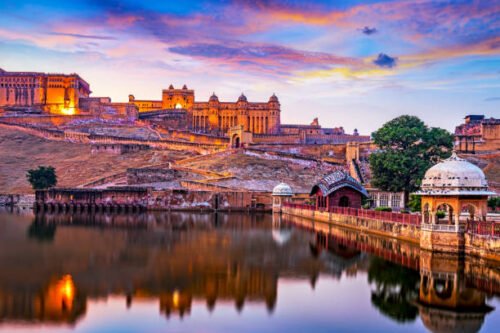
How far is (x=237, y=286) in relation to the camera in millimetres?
15828

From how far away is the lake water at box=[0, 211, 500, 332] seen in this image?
12.3 m

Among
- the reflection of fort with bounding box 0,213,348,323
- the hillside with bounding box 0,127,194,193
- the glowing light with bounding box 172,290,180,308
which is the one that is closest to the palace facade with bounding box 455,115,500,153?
the hillside with bounding box 0,127,194,193

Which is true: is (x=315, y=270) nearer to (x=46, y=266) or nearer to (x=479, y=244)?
(x=479, y=244)

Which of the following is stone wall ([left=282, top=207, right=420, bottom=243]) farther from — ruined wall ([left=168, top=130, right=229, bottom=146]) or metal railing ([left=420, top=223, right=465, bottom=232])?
ruined wall ([left=168, top=130, right=229, bottom=146])

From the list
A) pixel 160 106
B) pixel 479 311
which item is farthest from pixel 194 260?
pixel 160 106

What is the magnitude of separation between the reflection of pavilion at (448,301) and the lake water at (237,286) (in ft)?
0.09

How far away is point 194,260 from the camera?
65.7 ft

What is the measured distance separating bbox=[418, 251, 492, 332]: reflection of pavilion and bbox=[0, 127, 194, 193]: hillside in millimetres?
46854

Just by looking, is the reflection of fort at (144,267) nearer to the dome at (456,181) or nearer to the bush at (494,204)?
the dome at (456,181)

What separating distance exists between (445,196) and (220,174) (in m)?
37.9

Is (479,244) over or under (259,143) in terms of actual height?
under

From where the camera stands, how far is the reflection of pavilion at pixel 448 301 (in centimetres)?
1252

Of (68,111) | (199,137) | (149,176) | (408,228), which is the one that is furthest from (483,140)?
(68,111)

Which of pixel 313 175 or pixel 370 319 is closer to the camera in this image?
pixel 370 319
